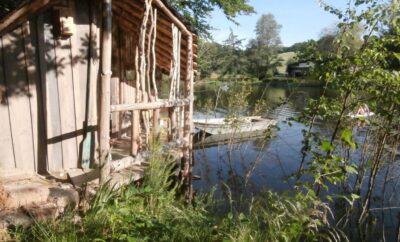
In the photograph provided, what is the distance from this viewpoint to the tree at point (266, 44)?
69250mm

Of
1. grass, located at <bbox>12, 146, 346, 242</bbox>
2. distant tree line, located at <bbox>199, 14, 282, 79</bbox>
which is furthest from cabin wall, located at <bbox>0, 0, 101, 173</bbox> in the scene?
distant tree line, located at <bbox>199, 14, 282, 79</bbox>

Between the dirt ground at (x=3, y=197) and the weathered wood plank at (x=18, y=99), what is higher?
the weathered wood plank at (x=18, y=99)

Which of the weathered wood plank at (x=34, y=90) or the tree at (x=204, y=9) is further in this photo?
the tree at (x=204, y=9)

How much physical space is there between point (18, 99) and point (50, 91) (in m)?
0.47

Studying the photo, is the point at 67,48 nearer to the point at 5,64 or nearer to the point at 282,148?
the point at 5,64

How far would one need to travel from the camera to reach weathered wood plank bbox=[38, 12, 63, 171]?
16.9ft

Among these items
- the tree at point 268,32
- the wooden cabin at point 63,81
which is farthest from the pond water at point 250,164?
the tree at point 268,32

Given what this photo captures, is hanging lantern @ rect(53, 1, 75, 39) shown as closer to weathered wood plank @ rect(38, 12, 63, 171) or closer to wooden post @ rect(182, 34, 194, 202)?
weathered wood plank @ rect(38, 12, 63, 171)

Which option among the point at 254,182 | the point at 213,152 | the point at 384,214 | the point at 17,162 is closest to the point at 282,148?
the point at 213,152

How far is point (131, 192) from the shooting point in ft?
14.7

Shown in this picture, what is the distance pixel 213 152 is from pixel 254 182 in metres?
4.43

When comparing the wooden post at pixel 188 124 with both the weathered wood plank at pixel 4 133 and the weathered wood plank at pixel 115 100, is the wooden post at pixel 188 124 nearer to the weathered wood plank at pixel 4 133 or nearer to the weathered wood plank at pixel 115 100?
the weathered wood plank at pixel 115 100

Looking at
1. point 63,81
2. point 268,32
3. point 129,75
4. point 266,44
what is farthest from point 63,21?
point 268,32

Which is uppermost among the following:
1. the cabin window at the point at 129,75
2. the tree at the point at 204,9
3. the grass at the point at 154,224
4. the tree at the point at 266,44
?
the tree at the point at 266,44
